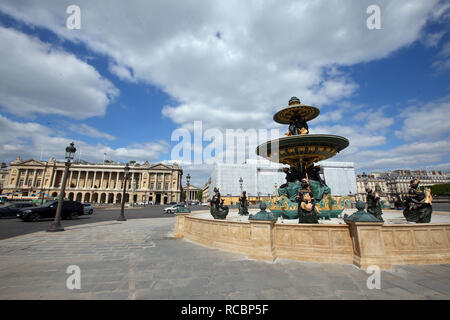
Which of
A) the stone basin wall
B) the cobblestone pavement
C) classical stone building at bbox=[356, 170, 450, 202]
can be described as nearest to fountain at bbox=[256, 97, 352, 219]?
the stone basin wall

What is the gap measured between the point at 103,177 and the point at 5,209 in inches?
2837

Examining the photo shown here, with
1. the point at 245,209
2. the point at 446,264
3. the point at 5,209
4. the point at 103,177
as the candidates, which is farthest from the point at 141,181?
the point at 446,264

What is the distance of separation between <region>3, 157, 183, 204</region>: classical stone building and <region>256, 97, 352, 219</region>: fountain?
2919 inches

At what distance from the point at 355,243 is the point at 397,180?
391 ft

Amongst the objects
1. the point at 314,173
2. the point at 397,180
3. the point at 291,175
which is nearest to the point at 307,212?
Answer: the point at 291,175

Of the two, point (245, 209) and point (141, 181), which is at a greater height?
point (141, 181)

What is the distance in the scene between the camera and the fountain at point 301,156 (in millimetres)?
10258

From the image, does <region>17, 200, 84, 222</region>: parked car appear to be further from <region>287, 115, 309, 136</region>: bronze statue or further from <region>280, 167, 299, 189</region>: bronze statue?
<region>287, 115, 309, 136</region>: bronze statue

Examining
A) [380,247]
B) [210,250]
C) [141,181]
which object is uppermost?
[141,181]

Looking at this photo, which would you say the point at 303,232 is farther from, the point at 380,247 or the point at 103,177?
the point at 103,177

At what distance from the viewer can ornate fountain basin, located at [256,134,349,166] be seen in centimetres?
1041

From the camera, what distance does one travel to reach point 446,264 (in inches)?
176

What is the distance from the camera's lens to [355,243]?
15.1ft
